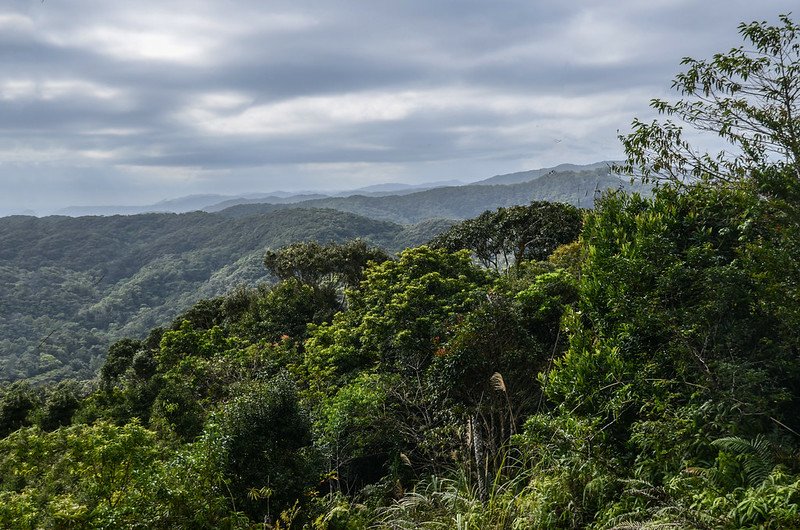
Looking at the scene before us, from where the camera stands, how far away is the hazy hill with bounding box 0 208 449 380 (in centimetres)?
11225

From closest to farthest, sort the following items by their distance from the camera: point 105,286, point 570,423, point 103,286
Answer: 1. point 570,423
2. point 103,286
3. point 105,286

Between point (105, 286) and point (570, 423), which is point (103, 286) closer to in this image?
point (105, 286)

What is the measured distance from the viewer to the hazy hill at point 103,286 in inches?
4419

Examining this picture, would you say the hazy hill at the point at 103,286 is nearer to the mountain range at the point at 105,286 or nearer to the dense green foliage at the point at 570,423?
the mountain range at the point at 105,286

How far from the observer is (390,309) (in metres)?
16.0

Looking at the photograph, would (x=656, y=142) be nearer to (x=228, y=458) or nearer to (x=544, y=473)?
(x=544, y=473)

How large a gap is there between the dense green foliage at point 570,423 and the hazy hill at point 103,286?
10427 centimetres

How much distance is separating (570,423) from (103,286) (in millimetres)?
202264

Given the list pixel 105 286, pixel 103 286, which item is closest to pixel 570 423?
pixel 103 286

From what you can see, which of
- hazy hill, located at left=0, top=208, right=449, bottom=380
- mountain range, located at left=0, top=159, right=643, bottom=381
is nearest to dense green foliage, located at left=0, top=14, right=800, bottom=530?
mountain range, located at left=0, top=159, right=643, bottom=381

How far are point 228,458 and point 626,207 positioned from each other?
8144 millimetres

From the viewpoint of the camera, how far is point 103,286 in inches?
7052

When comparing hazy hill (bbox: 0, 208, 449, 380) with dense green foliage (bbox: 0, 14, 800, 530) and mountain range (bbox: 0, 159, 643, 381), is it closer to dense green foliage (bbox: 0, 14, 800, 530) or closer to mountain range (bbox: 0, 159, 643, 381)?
mountain range (bbox: 0, 159, 643, 381)

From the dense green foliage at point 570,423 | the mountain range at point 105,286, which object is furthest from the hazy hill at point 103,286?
the dense green foliage at point 570,423
